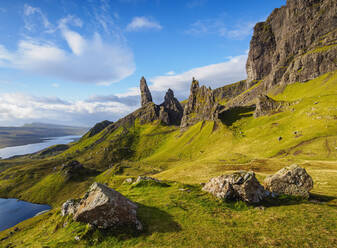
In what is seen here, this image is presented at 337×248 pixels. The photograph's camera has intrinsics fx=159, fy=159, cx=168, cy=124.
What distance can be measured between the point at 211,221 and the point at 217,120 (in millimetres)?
165507

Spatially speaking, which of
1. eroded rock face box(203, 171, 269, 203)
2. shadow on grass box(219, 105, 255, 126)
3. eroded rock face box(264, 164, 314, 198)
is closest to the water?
eroded rock face box(203, 171, 269, 203)

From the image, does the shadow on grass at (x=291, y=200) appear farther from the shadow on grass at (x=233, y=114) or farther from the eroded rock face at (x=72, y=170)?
the eroded rock face at (x=72, y=170)

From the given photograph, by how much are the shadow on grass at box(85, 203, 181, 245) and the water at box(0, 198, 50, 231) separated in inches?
5653

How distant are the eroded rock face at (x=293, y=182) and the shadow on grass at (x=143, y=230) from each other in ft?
57.7

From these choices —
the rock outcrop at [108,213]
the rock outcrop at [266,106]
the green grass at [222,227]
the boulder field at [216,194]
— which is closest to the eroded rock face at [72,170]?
the boulder field at [216,194]

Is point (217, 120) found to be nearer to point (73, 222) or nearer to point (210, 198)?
point (210, 198)

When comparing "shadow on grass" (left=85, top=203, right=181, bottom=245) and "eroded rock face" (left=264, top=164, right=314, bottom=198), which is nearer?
"shadow on grass" (left=85, top=203, right=181, bottom=245)

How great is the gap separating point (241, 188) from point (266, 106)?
5844 inches

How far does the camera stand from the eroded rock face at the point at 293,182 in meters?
23.6

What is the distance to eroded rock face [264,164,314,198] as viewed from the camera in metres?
23.6

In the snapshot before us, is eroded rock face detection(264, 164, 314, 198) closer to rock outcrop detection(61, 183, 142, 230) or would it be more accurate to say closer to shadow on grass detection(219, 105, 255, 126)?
rock outcrop detection(61, 183, 142, 230)

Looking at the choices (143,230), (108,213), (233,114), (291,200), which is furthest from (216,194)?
(233,114)

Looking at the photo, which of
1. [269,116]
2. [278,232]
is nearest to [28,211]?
[278,232]

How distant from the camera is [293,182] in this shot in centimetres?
2434
